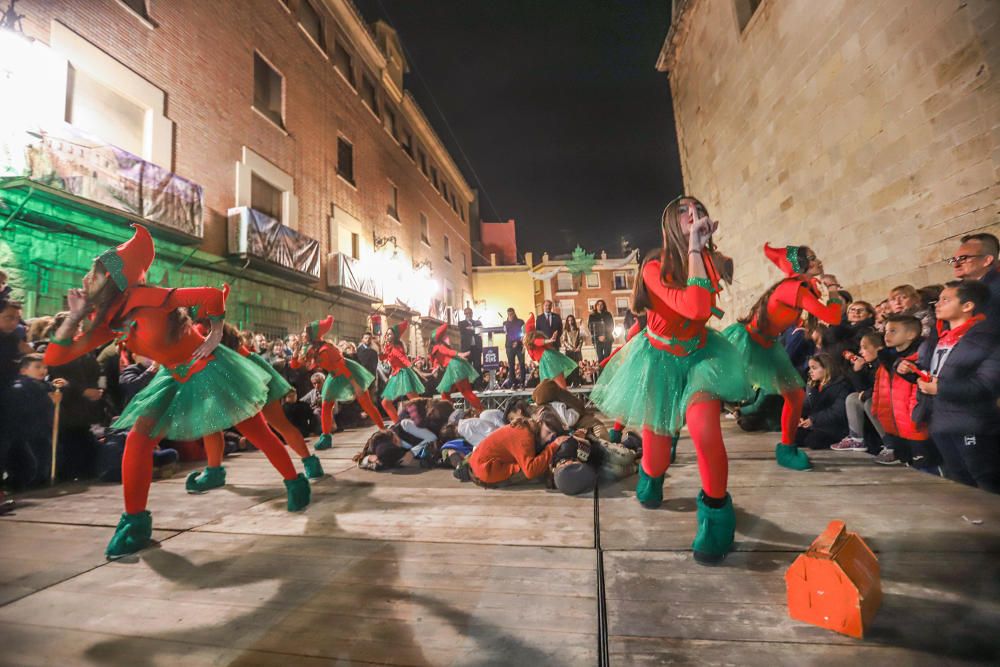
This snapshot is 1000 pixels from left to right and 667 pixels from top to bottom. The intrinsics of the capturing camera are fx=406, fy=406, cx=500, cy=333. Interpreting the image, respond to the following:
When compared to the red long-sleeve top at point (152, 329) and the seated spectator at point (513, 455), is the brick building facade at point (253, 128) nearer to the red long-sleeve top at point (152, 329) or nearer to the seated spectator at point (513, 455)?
the red long-sleeve top at point (152, 329)

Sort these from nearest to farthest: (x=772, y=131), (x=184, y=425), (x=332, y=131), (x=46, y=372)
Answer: (x=184, y=425) → (x=46, y=372) → (x=772, y=131) → (x=332, y=131)

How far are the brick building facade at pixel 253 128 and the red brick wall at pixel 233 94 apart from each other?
0.11ft

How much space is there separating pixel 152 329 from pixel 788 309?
15.9 feet

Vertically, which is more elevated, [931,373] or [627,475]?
[931,373]

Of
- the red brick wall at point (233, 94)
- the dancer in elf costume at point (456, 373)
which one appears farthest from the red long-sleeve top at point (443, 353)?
the red brick wall at point (233, 94)

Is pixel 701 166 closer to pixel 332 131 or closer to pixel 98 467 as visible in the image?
pixel 332 131

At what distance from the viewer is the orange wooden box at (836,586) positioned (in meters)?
1.45

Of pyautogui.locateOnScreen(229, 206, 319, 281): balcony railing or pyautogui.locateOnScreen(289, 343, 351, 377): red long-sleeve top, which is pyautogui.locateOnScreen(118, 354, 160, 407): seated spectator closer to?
pyautogui.locateOnScreen(289, 343, 351, 377): red long-sleeve top

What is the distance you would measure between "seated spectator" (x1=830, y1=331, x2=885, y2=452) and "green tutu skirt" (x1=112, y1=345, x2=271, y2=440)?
18.6 ft

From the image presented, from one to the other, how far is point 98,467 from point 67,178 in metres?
5.09

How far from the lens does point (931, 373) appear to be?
3.24 meters

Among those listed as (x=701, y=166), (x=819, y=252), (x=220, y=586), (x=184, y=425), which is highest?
(x=701, y=166)

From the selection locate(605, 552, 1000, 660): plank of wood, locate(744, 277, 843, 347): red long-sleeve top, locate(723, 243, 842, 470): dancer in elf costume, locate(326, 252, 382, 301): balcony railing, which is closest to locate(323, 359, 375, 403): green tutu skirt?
locate(605, 552, 1000, 660): plank of wood

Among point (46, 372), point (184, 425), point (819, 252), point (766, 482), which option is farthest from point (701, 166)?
point (46, 372)
